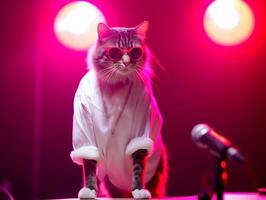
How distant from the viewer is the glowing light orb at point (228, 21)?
275 centimetres

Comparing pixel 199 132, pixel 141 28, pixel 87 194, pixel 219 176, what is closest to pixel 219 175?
pixel 219 176

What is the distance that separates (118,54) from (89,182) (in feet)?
1.62

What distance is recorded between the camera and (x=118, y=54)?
1.88 m

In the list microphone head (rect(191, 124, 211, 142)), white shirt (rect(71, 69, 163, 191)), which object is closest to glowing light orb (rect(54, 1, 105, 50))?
white shirt (rect(71, 69, 163, 191))

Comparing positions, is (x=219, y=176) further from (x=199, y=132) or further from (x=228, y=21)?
(x=228, y=21)

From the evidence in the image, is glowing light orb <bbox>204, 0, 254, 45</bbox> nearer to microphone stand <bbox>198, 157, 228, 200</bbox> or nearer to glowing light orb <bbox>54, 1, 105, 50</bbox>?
glowing light orb <bbox>54, 1, 105, 50</bbox>

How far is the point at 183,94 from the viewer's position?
2789 millimetres

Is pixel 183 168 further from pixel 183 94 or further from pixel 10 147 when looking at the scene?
pixel 10 147

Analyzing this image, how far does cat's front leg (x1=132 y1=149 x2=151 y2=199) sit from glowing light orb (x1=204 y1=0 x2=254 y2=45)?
1.15m

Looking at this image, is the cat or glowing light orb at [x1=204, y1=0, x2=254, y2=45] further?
glowing light orb at [x1=204, y1=0, x2=254, y2=45]

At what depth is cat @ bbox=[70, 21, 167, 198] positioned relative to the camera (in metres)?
1.84

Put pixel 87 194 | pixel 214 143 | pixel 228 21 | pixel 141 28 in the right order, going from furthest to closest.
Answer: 1. pixel 228 21
2. pixel 141 28
3. pixel 87 194
4. pixel 214 143

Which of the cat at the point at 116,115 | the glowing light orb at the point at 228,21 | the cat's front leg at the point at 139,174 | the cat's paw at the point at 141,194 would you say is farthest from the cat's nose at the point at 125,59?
the glowing light orb at the point at 228,21

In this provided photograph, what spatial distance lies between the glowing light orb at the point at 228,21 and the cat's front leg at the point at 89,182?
127 cm
